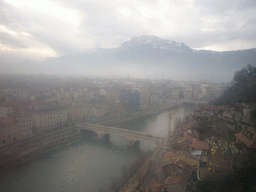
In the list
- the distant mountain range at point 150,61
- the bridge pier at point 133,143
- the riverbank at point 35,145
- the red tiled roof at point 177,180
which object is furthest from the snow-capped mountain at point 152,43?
the red tiled roof at point 177,180

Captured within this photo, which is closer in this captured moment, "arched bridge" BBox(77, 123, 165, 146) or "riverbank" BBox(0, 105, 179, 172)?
"riverbank" BBox(0, 105, 179, 172)

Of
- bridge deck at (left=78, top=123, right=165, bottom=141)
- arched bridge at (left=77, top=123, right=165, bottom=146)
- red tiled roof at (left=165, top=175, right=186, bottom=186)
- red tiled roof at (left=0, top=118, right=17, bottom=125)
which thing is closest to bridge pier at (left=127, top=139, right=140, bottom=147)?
arched bridge at (left=77, top=123, right=165, bottom=146)

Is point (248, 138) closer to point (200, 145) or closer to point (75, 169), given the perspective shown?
point (200, 145)

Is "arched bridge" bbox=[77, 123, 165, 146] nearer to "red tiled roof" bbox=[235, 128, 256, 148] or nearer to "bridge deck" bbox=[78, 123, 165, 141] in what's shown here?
"bridge deck" bbox=[78, 123, 165, 141]

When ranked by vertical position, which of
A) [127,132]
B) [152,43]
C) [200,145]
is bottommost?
[127,132]

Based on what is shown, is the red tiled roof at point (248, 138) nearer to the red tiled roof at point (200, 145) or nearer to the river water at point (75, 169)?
the red tiled roof at point (200, 145)

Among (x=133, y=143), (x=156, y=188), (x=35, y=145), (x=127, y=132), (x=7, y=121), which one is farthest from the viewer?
(x=127, y=132)

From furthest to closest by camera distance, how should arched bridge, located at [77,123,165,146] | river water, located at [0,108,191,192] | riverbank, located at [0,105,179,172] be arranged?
arched bridge, located at [77,123,165,146] < riverbank, located at [0,105,179,172] < river water, located at [0,108,191,192]

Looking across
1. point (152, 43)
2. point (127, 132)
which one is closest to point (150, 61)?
point (152, 43)
